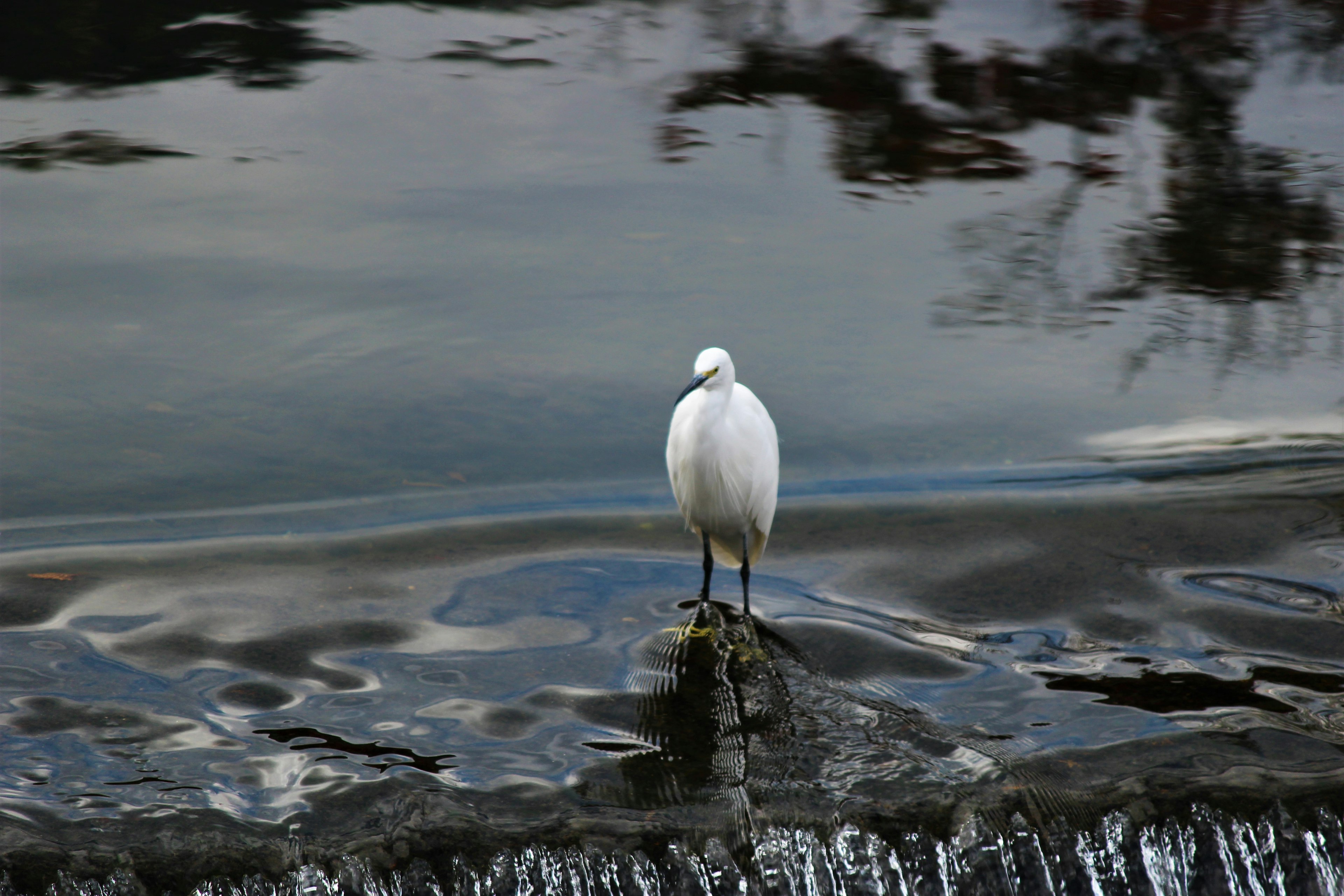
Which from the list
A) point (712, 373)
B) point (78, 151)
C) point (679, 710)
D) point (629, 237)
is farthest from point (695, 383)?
point (78, 151)

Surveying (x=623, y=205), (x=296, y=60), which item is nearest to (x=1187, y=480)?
(x=623, y=205)

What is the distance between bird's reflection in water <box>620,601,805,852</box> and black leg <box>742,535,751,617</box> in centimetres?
5

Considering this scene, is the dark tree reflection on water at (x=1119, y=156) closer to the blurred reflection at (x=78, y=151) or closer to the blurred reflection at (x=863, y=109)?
the blurred reflection at (x=863, y=109)

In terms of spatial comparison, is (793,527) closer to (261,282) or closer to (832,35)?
(261,282)

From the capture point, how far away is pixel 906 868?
124 inches

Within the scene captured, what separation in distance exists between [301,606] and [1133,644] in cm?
302

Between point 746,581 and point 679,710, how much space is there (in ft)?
2.86

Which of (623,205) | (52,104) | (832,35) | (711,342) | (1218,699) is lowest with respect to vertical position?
(1218,699)

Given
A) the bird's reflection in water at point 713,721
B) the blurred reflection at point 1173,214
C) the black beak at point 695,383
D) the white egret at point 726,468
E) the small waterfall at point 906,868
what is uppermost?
the blurred reflection at point 1173,214

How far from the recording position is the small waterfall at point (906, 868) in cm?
293

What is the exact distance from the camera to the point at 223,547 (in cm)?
466

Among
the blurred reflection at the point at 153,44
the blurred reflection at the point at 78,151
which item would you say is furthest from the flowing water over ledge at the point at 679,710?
the blurred reflection at the point at 153,44

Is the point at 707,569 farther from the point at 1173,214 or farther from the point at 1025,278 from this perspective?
the point at 1173,214

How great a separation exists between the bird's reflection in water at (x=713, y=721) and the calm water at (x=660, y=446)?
0.7 inches
